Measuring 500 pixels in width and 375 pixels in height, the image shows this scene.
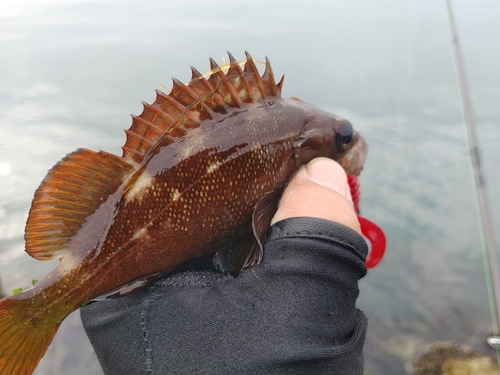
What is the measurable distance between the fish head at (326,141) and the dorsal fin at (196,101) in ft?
0.84

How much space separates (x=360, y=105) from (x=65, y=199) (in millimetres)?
3672

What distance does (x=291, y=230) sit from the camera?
51.4 inches

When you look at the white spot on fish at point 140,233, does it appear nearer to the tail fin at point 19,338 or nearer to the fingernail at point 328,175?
the tail fin at point 19,338

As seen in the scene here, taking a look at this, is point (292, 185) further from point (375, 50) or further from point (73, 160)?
point (375, 50)

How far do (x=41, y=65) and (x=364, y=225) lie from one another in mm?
5074

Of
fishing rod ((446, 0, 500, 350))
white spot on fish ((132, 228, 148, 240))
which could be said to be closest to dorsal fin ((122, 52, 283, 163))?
white spot on fish ((132, 228, 148, 240))

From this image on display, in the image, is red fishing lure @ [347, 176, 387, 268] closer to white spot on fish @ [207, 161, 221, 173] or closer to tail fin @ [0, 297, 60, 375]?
white spot on fish @ [207, 161, 221, 173]

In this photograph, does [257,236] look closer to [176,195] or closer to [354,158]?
[176,195]

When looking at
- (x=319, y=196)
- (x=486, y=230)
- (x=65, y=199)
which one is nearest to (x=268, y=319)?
(x=319, y=196)

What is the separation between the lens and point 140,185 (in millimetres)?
1315

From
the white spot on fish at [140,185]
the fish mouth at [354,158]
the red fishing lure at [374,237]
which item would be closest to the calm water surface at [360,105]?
the red fishing lure at [374,237]

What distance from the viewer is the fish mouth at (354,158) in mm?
1874

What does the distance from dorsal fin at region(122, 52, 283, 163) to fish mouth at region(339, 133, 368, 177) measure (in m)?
0.56

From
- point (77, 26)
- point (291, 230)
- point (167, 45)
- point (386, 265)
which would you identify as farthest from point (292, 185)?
point (77, 26)
